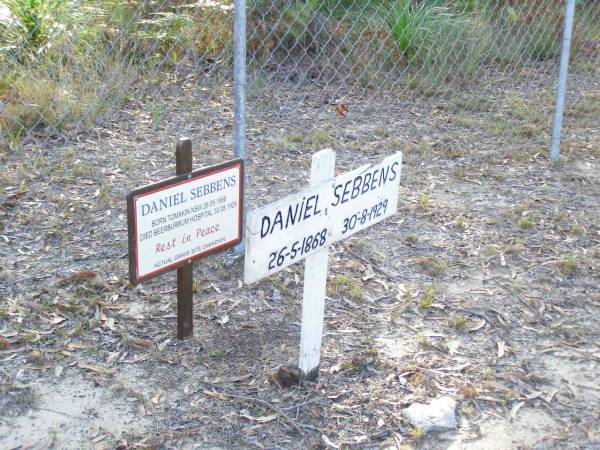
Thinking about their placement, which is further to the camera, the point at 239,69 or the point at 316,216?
the point at 239,69

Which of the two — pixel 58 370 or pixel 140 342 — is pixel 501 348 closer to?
pixel 140 342

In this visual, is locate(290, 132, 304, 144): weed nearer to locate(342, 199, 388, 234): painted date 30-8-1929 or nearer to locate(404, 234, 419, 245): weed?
locate(404, 234, 419, 245): weed

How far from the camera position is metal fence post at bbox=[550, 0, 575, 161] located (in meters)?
5.64

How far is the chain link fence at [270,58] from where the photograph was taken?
18.3 ft

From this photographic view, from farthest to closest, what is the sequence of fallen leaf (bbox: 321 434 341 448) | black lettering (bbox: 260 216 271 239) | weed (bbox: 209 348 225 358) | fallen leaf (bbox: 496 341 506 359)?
fallen leaf (bbox: 496 341 506 359) → weed (bbox: 209 348 225 358) → fallen leaf (bbox: 321 434 341 448) → black lettering (bbox: 260 216 271 239)

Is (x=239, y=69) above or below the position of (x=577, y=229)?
above

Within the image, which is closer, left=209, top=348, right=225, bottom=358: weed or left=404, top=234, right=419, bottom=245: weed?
left=209, top=348, right=225, bottom=358: weed

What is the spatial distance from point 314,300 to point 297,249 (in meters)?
0.30

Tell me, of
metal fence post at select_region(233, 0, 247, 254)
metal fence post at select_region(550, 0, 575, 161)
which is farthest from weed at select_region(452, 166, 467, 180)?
metal fence post at select_region(233, 0, 247, 254)

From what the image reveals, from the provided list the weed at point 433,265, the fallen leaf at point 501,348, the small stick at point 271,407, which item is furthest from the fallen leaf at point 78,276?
the fallen leaf at point 501,348

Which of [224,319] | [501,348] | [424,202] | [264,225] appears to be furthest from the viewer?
[424,202]

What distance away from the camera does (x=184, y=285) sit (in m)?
3.35

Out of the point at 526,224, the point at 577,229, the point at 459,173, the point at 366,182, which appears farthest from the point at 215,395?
the point at 459,173

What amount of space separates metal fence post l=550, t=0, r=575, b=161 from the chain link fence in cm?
51
